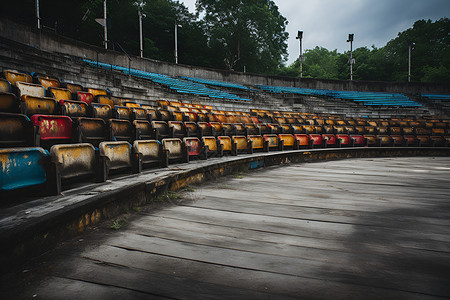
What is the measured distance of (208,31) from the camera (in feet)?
78.2

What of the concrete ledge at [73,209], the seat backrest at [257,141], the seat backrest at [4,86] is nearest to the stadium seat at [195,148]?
the concrete ledge at [73,209]

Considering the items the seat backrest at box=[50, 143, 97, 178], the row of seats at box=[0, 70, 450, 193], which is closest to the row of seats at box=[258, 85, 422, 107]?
the row of seats at box=[0, 70, 450, 193]

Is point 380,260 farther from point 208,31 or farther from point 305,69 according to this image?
point 305,69

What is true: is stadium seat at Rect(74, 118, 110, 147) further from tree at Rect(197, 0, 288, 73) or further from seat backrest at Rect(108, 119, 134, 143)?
tree at Rect(197, 0, 288, 73)

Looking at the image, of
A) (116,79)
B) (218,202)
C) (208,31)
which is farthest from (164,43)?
(218,202)

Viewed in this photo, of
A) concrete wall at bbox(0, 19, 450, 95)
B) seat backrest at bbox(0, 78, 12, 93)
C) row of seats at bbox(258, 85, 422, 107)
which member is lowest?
seat backrest at bbox(0, 78, 12, 93)

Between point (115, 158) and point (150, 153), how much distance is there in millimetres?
439

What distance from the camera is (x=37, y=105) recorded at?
224 centimetres

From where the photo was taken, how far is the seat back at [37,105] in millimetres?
2088

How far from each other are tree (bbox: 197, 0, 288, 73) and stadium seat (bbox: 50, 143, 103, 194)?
2300 centimetres

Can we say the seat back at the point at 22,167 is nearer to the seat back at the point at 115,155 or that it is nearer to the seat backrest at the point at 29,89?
the seat back at the point at 115,155

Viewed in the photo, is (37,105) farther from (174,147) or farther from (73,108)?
(174,147)

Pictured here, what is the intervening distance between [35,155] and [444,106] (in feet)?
47.7

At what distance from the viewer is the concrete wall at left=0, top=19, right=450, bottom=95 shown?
255 inches
